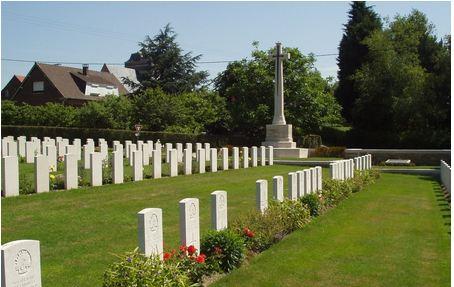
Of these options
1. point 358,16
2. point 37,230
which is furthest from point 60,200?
point 358,16

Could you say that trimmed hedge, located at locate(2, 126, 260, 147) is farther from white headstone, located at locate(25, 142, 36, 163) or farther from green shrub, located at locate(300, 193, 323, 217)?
green shrub, located at locate(300, 193, 323, 217)

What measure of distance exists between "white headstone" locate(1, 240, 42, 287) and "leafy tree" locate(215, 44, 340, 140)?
29.1 metres

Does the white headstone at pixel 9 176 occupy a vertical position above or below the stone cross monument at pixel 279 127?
below

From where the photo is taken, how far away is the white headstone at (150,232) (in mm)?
5016

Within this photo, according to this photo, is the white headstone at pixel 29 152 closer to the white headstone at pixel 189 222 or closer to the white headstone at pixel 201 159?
the white headstone at pixel 201 159

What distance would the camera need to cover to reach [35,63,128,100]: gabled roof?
4888cm

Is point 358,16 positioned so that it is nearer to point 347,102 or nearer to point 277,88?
point 347,102

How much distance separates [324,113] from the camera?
114 feet

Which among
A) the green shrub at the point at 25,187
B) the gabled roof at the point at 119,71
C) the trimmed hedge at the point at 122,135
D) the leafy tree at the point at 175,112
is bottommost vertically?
the green shrub at the point at 25,187

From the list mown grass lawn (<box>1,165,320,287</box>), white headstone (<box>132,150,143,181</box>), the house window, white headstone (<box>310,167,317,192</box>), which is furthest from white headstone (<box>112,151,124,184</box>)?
the house window

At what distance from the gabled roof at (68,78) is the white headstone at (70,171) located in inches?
1502

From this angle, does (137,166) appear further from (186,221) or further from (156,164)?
(186,221)

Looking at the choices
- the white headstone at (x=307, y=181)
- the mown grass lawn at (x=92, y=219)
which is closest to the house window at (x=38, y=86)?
the mown grass lawn at (x=92, y=219)

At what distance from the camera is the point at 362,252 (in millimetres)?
7270
